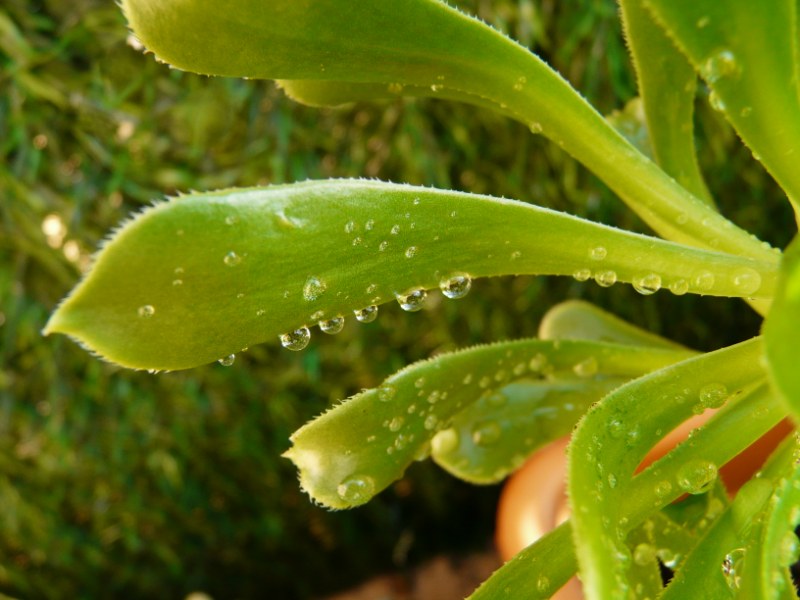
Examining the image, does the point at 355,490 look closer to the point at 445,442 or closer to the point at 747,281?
the point at 445,442

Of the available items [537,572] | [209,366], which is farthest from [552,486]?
[209,366]

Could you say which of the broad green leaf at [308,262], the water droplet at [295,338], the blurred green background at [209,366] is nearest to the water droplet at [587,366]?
the broad green leaf at [308,262]

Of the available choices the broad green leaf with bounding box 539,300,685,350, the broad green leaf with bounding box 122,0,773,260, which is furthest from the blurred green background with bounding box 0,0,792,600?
the broad green leaf with bounding box 122,0,773,260

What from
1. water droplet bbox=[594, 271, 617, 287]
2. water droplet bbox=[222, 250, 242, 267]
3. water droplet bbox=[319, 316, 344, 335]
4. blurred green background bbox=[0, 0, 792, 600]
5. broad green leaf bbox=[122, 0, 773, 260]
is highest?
broad green leaf bbox=[122, 0, 773, 260]

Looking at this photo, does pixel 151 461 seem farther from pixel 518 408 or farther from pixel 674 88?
pixel 674 88

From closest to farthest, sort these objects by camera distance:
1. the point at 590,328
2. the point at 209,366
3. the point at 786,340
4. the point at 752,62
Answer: the point at 786,340, the point at 752,62, the point at 590,328, the point at 209,366

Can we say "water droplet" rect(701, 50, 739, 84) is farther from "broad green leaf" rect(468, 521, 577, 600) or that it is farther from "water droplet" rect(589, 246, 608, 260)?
"broad green leaf" rect(468, 521, 577, 600)
